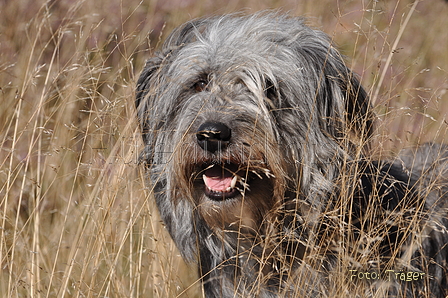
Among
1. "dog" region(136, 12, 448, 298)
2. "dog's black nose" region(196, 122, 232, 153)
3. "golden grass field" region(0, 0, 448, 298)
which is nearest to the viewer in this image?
"dog's black nose" region(196, 122, 232, 153)

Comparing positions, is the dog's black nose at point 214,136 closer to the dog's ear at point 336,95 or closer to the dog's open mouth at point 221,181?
the dog's open mouth at point 221,181

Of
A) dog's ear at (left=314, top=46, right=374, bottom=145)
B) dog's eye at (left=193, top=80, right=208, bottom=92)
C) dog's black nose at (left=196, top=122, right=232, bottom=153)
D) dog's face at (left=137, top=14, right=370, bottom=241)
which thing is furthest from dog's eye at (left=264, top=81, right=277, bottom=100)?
dog's black nose at (left=196, top=122, right=232, bottom=153)

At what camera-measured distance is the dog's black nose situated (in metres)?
2.77

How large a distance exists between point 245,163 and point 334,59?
0.87 metres

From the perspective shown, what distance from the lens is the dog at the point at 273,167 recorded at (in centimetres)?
289

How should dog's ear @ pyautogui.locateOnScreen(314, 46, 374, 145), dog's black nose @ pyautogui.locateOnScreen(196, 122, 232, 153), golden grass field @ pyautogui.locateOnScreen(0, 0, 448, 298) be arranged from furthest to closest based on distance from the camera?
1. golden grass field @ pyautogui.locateOnScreen(0, 0, 448, 298)
2. dog's ear @ pyautogui.locateOnScreen(314, 46, 374, 145)
3. dog's black nose @ pyautogui.locateOnScreen(196, 122, 232, 153)

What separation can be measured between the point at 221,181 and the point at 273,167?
28 centimetres

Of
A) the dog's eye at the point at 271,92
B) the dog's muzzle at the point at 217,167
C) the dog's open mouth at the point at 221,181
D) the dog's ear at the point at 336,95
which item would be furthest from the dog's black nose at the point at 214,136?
the dog's ear at the point at 336,95

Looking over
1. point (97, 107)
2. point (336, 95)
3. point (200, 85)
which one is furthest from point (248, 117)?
point (97, 107)

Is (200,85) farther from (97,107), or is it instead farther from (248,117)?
(97,107)

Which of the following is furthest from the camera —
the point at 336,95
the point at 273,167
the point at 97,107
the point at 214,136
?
the point at 97,107

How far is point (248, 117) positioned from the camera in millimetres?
2994

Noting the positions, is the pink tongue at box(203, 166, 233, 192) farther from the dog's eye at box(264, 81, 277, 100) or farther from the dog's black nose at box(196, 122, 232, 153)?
the dog's eye at box(264, 81, 277, 100)

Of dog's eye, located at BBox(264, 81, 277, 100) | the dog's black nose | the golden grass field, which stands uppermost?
dog's eye, located at BBox(264, 81, 277, 100)
